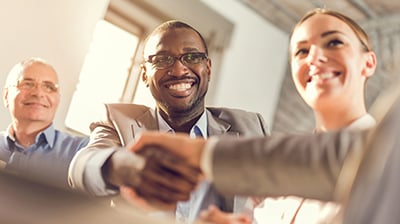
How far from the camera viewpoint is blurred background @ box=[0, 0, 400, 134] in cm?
140

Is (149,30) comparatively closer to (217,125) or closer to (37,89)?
(37,89)

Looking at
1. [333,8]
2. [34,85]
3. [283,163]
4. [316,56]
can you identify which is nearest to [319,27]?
[316,56]

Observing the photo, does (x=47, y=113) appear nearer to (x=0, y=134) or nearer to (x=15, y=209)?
(x=0, y=134)

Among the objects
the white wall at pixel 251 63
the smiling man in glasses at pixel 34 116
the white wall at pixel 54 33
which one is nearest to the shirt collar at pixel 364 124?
the smiling man in glasses at pixel 34 116

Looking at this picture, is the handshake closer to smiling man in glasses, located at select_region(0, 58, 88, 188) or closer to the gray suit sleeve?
the gray suit sleeve

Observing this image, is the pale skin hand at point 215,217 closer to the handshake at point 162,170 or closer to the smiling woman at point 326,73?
the handshake at point 162,170

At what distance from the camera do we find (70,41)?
150 centimetres

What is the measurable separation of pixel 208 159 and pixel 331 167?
0.24 ft

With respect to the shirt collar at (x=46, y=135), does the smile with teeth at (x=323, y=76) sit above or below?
above

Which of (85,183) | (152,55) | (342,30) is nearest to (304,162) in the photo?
(85,183)

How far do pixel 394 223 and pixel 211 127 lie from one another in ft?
1.23

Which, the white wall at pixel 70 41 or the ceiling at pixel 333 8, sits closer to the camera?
the white wall at pixel 70 41

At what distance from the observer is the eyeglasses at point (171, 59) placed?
0.63 metres

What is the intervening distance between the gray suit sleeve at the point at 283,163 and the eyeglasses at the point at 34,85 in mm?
597
